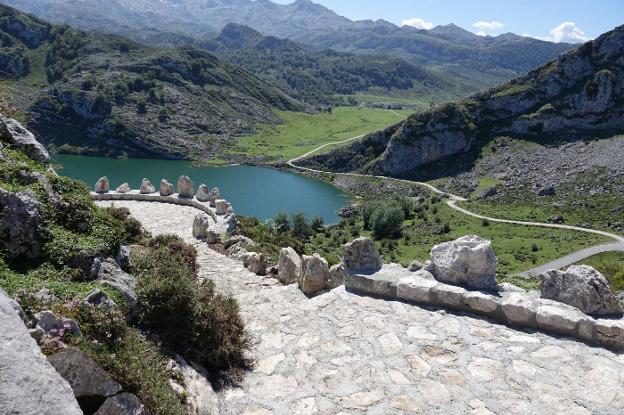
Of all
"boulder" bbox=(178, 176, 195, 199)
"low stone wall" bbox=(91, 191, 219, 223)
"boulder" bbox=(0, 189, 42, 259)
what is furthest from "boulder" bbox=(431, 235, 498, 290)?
"boulder" bbox=(178, 176, 195, 199)

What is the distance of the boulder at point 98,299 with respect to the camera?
731cm

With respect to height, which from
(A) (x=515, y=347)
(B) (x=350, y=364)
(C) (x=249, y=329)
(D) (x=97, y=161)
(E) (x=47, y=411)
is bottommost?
(D) (x=97, y=161)

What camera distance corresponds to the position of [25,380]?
4.43 meters

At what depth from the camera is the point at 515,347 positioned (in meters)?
8.77

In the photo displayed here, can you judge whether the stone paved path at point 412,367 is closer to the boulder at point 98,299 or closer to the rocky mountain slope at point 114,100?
the boulder at point 98,299

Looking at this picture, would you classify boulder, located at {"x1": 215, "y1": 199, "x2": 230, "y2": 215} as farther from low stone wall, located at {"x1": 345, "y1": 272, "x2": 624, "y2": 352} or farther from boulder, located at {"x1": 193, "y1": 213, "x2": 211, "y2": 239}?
low stone wall, located at {"x1": 345, "y1": 272, "x2": 624, "y2": 352}

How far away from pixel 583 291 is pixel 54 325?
846 centimetres

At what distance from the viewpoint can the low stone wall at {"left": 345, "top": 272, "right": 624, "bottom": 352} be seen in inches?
336

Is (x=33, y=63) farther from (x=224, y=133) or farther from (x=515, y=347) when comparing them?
(x=515, y=347)

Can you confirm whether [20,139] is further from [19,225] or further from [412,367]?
[412,367]

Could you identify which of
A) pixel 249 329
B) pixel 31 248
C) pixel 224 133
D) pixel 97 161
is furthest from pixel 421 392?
pixel 224 133

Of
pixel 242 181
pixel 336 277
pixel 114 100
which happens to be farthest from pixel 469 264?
pixel 114 100

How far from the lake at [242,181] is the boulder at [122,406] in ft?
298

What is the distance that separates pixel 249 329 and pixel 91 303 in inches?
170
